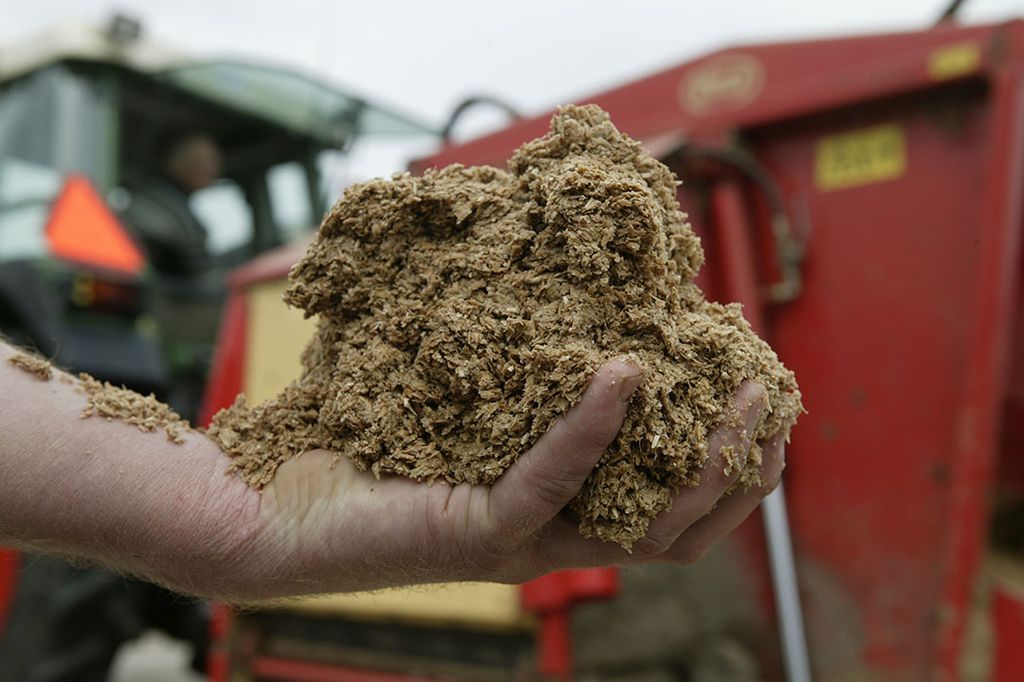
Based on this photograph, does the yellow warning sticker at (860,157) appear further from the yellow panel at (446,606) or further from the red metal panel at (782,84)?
the yellow panel at (446,606)

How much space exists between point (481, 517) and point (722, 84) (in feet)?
5.62

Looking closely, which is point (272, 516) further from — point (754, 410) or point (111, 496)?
point (754, 410)

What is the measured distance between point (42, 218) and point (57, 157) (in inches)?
10.7

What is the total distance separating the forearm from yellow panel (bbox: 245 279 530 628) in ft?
2.80

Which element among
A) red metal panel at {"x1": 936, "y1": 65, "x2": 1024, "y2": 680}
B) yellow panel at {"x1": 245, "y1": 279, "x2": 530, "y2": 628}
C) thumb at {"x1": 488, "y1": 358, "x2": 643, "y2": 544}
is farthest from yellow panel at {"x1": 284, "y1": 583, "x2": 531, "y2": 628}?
thumb at {"x1": 488, "y1": 358, "x2": 643, "y2": 544}

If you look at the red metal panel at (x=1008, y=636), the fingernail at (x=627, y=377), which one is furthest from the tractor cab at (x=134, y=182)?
the red metal panel at (x=1008, y=636)

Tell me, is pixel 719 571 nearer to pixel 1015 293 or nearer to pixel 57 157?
pixel 1015 293

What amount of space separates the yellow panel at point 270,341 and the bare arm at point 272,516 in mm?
1400

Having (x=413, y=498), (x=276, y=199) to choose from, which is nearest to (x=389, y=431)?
(x=413, y=498)

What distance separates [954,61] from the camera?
1.94m

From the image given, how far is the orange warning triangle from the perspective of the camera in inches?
108

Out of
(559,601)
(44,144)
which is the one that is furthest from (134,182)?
(559,601)

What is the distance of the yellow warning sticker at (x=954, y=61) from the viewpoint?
1913mm

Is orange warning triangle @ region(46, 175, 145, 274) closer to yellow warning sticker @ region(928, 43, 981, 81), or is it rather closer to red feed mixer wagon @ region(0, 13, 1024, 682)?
red feed mixer wagon @ region(0, 13, 1024, 682)
